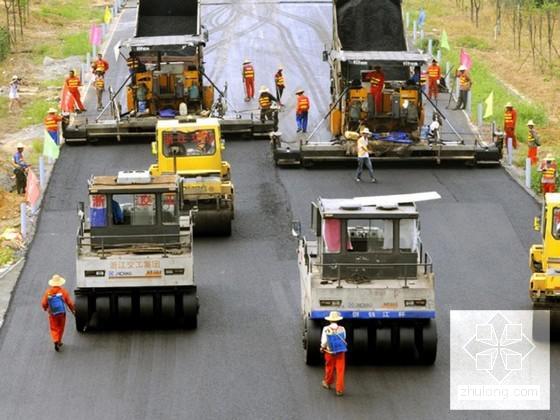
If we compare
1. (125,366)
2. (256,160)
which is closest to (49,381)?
(125,366)

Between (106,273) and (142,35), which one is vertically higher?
(142,35)

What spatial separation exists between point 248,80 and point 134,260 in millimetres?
22618

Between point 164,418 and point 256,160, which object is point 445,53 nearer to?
point 256,160

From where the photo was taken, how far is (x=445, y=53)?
55.4 meters

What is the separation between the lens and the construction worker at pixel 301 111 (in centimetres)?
4072

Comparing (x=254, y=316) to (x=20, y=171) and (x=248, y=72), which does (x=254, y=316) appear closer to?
(x=20, y=171)

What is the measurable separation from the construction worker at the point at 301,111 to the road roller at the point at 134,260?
15.9m

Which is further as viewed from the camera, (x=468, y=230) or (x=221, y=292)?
(x=468, y=230)

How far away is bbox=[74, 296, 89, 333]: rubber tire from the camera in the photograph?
24266 millimetres

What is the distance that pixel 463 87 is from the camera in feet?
145

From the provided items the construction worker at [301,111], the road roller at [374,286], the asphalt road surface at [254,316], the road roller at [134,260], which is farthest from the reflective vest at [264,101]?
the road roller at [374,286]

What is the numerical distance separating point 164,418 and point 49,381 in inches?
105
